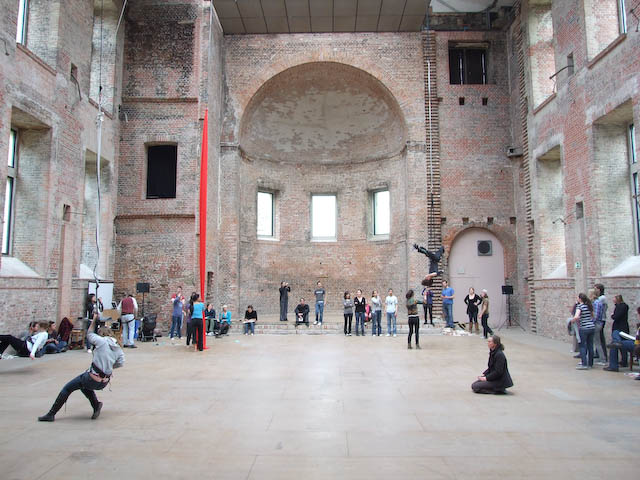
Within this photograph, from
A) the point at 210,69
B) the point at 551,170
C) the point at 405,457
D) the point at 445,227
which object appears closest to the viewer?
the point at 405,457

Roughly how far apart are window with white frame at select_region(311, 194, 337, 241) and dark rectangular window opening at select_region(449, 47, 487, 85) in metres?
7.26

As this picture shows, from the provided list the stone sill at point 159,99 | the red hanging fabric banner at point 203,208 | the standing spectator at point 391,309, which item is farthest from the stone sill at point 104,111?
the standing spectator at point 391,309

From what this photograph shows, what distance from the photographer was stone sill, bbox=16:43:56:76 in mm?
11779

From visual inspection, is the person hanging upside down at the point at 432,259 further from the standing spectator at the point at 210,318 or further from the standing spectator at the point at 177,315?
the standing spectator at the point at 177,315

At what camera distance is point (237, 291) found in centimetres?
1900

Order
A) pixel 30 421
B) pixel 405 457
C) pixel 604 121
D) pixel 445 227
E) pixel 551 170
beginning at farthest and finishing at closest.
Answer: pixel 445 227 → pixel 551 170 → pixel 604 121 → pixel 30 421 → pixel 405 457

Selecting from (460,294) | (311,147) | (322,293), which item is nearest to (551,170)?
(460,294)

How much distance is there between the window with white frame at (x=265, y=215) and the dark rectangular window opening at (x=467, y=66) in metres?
9.13

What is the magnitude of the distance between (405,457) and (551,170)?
47.0ft

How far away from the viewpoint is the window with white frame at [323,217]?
22672 millimetres

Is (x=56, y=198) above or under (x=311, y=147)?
under

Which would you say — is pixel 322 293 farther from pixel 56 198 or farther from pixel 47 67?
pixel 47 67

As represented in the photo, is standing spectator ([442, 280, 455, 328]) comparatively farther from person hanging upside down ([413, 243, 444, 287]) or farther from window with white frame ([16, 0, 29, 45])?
window with white frame ([16, 0, 29, 45])

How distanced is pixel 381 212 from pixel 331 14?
324 inches
